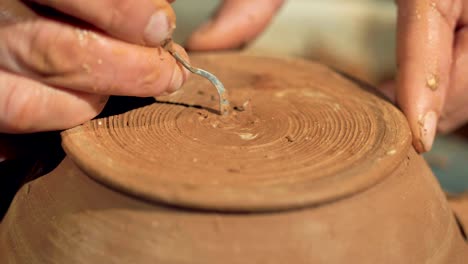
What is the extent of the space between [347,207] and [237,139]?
0.25m

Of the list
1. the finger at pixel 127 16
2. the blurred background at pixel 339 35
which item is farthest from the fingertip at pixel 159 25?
→ the blurred background at pixel 339 35

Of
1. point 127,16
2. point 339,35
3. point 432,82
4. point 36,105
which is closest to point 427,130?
point 432,82

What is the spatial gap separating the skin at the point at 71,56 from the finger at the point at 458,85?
2.53 feet

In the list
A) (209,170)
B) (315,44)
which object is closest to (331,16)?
(315,44)

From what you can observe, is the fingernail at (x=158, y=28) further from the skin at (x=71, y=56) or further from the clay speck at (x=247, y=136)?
the clay speck at (x=247, y=136)

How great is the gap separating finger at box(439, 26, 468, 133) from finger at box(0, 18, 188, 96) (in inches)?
31.0

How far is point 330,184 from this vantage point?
34.7 inches

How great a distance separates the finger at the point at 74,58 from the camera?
3.05ft

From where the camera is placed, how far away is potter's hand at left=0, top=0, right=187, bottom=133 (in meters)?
0.92

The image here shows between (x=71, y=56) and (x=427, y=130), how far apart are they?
0.75 m

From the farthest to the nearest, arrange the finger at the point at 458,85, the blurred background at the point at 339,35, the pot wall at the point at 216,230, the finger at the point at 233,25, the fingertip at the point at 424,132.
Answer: the blurred background at the point at 339,35 < the finger at the point at 233,25 < the finger at the point at 458,85 < the fingertip at the point at 424,132 < the pot wall at the point at 216,230

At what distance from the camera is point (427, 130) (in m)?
1.19

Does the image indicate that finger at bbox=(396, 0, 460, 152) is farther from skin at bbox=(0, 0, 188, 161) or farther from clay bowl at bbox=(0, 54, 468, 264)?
skin at bbox=(0, 0, 188, 161)

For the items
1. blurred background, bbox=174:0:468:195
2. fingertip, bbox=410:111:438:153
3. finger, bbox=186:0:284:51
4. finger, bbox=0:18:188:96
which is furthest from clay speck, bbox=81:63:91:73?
blurred background, bbox=174:0:468:195
